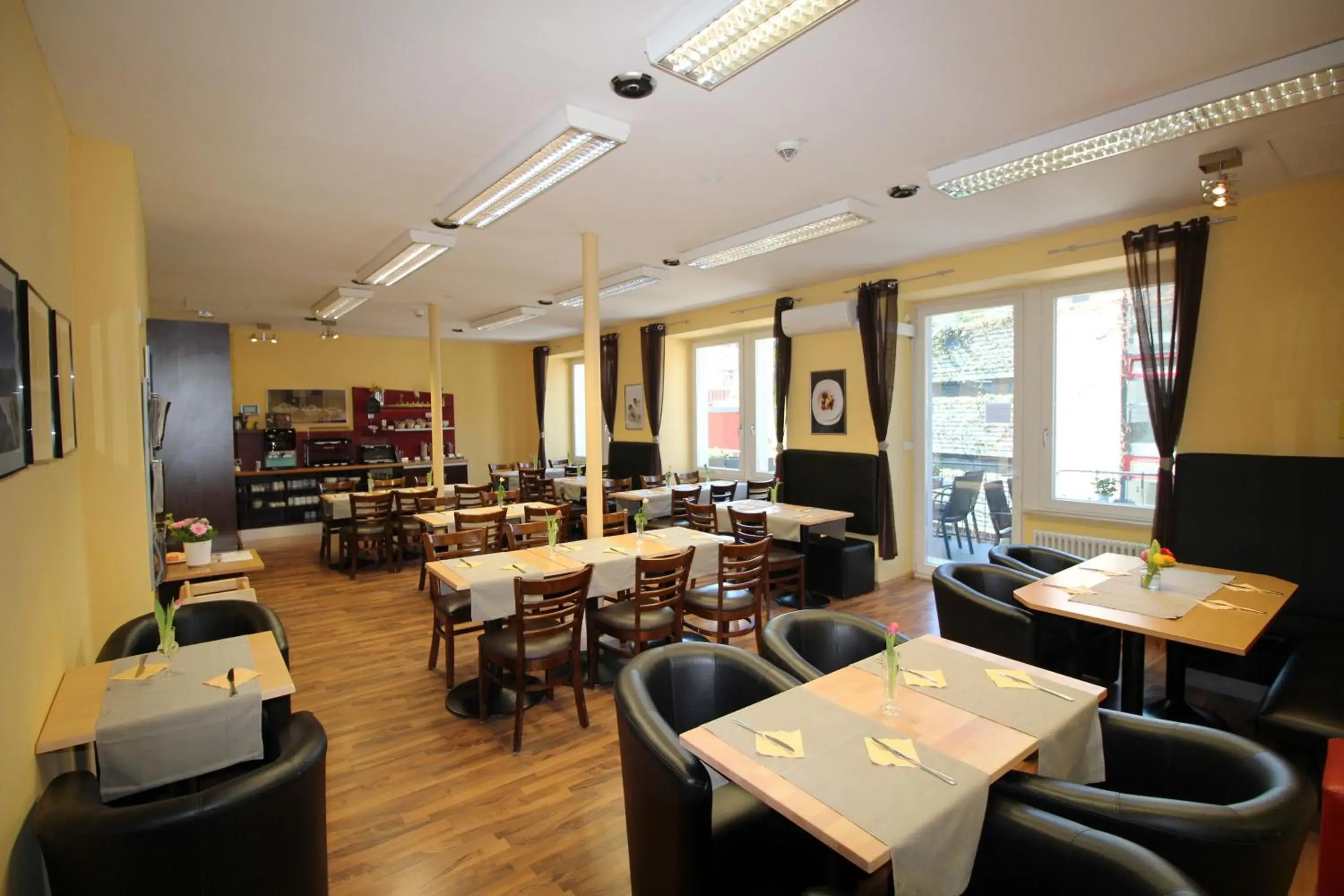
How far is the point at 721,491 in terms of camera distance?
23.9ft

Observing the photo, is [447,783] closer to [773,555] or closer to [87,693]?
[87,693]

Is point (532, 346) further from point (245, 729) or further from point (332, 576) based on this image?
point (245, 729)

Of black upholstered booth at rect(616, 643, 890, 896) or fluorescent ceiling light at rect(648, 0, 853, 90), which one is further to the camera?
fluorescent ceiling light at rect(648, 0, 853, 90)

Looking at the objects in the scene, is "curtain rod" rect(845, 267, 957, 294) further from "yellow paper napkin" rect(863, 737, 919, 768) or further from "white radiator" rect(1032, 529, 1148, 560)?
"yellow paper napkin" rect(863, 737, 919, 768)

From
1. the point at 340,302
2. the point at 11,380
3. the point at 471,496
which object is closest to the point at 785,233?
the point at 11,380

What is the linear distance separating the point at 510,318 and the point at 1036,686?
783 centimetres

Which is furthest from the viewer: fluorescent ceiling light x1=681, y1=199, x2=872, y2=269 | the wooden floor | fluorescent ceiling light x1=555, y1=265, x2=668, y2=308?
fluorescent ceiling light x1=555, y1=265, x2=668, y2=308

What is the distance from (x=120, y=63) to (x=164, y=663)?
2360 millimetres

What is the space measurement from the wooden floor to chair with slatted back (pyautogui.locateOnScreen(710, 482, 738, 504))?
8.17ft

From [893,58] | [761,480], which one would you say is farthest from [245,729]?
[761,480]

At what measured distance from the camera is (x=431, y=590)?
421cm

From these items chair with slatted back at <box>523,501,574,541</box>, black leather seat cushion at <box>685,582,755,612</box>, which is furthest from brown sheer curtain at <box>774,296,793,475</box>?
black leather seat cushion at <box>685,582,755,612</box>

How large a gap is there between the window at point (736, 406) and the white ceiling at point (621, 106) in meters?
3.32

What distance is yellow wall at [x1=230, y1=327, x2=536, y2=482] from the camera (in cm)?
980
